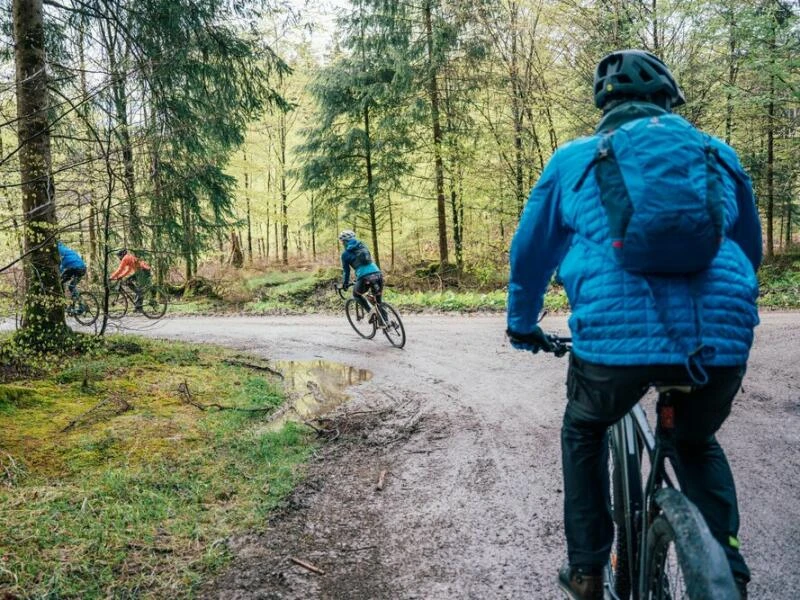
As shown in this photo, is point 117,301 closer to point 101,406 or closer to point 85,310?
point 85,310

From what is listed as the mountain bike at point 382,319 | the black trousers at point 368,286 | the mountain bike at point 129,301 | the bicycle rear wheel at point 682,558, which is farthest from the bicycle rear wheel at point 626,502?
the mountain bike at point 129,301

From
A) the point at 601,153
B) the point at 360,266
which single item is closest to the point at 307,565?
the point at 601,153

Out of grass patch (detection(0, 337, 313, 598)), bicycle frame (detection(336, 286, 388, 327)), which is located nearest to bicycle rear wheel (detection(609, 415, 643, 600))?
grass patch (detection(0, 337, 313, 598))

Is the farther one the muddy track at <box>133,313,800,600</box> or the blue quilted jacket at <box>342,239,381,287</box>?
the blue quilted jacket at <box>342,239,381,287</box>

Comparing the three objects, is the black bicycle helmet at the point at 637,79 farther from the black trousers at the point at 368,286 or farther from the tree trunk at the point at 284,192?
the tree trunk at the point at 284,192

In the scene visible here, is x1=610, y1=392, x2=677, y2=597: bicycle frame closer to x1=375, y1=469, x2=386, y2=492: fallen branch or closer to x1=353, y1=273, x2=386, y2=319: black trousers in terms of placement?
x1=375, y1=469, x2=386, y2=492: fallen branch

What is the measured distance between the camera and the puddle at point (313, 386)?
6.11 meters

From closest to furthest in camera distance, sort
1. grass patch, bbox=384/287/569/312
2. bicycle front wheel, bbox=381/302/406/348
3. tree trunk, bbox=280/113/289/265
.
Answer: bicycle front wheel, bbox=381/302/406/348
grass patch, bbox=384/287/569/312
tree trunk, bbox=280/113/289/265

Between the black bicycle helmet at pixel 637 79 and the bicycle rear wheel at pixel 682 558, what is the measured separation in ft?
4.44

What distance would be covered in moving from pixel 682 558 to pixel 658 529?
0.86ft

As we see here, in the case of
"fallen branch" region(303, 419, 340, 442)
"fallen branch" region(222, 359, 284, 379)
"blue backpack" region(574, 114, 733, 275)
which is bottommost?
"fallen branch" region(303, 419, 340, 442)

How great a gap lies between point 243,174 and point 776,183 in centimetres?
2156

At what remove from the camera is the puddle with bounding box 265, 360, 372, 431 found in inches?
241

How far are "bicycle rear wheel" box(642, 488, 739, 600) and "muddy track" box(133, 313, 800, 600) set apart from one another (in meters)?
0.98
